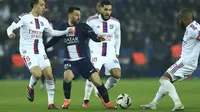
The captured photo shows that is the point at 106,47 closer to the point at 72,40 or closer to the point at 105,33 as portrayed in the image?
the point at 105,33

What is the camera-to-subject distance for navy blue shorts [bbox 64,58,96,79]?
1215cm

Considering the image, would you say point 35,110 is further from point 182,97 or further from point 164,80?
point 182,97

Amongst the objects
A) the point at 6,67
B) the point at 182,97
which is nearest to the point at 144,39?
the point at 6,67

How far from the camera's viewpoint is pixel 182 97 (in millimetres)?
15461

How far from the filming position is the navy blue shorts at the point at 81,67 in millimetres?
12148

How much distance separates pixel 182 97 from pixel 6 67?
36.4ft

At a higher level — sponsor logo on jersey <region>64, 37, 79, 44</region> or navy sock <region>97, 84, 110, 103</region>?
sponsor logo on jersey <region>64, 37, 79, 44</region>

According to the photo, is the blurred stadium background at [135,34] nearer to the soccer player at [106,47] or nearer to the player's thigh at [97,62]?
the soccer player at [106,47]

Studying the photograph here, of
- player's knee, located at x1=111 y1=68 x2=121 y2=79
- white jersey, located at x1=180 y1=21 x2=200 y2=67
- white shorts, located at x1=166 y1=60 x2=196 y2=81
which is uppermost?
white jersey, located at x1=180 y1=21 x2=200 y2=67

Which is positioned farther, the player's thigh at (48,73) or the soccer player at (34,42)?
the soccer player at (34,42)

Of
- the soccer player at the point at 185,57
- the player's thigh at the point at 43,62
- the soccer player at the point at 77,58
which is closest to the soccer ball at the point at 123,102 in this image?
the soccer player at the point at 77,58

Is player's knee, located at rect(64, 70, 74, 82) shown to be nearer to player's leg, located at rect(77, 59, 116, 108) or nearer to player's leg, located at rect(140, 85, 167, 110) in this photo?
player's leg, located at rect(77, 59, 116, 108)

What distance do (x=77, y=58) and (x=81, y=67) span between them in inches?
8.4

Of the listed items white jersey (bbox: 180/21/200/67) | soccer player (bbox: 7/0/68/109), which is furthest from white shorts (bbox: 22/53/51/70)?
white jersey (bbox: 180/21/200/67)
